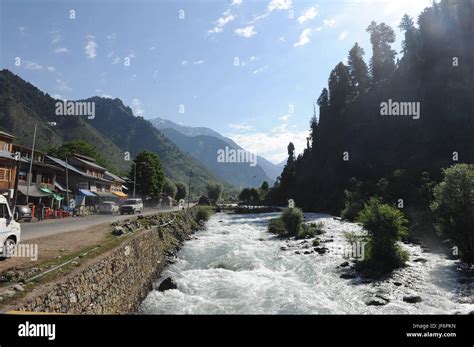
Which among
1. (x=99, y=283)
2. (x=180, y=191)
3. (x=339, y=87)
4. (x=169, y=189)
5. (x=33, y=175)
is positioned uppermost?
(x=339, y=87)

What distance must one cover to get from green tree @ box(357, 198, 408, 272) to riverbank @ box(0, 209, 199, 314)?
19.3 m

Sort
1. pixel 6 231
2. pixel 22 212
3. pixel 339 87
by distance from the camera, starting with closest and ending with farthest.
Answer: pixel 6 231 < pixel 22 212 < pixel 339 87

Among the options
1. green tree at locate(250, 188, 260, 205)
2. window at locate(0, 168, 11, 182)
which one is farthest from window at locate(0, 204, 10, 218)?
green tree at locate(250, 188, 260, 205)

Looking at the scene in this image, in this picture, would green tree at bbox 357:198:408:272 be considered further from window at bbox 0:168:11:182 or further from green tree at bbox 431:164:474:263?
window at bbox 0:168:11:182

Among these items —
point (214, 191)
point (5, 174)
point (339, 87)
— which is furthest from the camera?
point (214, 191)

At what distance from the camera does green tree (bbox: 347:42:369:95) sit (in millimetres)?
144750

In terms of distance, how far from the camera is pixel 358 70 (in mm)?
149750

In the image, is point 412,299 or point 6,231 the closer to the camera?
point 6,231

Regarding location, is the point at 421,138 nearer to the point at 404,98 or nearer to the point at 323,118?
the point at 404,98

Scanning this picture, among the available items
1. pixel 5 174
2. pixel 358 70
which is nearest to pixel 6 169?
pixel 5 174

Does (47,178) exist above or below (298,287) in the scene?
above

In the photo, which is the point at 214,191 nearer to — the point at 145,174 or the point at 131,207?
the point at 145,174

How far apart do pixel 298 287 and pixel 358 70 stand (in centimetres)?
14768

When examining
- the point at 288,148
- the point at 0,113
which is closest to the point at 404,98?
the point at 288,148
